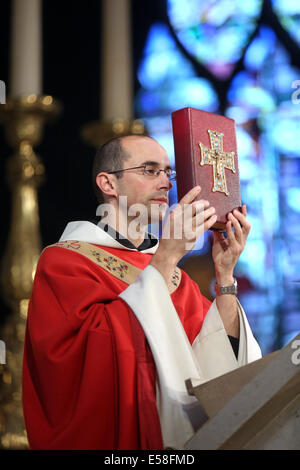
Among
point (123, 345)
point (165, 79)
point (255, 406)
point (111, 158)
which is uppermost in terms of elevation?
point (165, 79)

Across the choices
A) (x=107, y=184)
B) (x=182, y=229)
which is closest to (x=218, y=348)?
(x=182, y=229)

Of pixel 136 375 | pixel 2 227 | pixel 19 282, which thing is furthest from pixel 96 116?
pixel 136 375

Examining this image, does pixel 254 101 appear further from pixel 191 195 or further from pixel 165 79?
pixel 191 195

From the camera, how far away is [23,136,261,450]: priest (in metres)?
2.12

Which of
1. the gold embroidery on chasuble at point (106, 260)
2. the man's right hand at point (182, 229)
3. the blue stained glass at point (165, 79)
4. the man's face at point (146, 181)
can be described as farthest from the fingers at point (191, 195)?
the blue stained glass at point (165, 79)

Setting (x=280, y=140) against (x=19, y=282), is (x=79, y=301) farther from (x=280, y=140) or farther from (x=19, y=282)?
(x=280, y=140)

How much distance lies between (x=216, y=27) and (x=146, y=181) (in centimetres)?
476

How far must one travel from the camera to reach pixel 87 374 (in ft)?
7.06

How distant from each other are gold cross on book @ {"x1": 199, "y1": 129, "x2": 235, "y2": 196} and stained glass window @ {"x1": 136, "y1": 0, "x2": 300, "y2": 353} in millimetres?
3627

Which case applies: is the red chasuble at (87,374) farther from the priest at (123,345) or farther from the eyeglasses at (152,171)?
the eyeglasses at (152,171)

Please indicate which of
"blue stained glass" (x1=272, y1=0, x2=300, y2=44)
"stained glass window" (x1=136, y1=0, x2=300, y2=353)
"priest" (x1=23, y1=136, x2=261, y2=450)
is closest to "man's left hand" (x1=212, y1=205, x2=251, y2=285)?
"priest" (x1=23, y1=136, x2=261, y2=450)

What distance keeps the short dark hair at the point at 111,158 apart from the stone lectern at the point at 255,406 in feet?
3.38

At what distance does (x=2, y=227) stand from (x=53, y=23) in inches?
79.1

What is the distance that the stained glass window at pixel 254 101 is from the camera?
607cm
